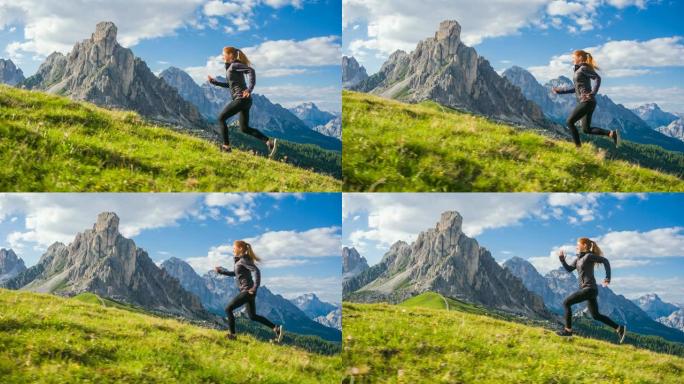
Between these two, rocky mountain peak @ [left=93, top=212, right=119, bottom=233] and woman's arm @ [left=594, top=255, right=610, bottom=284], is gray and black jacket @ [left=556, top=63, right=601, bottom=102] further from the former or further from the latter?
rocky mountain peak @ [left=93, top=212, right=119, bottom=233]

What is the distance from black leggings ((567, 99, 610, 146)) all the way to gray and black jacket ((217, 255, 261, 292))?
11.2 meters

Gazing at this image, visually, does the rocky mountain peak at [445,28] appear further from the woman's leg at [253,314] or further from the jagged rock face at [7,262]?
the jagged rock face at [7,262]

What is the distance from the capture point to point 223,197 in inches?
728

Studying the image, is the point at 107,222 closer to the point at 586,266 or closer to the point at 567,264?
the point at 567,264

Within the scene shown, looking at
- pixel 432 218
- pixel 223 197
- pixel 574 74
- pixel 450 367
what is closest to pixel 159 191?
pixel 223 197

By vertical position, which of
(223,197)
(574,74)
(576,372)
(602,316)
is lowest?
(576,372)

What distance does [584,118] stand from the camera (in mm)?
17641

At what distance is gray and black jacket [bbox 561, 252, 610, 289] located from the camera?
17066 millimetres

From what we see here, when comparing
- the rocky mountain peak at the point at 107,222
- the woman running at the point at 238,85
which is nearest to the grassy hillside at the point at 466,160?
the woman running at the point at 238,85

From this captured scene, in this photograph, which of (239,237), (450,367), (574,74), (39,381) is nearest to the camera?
(39,381)

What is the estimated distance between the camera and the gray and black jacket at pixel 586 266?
1707cm

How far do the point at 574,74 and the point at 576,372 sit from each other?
373 inches

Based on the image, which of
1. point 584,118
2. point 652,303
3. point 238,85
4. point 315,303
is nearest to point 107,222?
point 238,85

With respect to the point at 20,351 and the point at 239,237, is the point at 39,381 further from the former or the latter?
the point at 239,237
